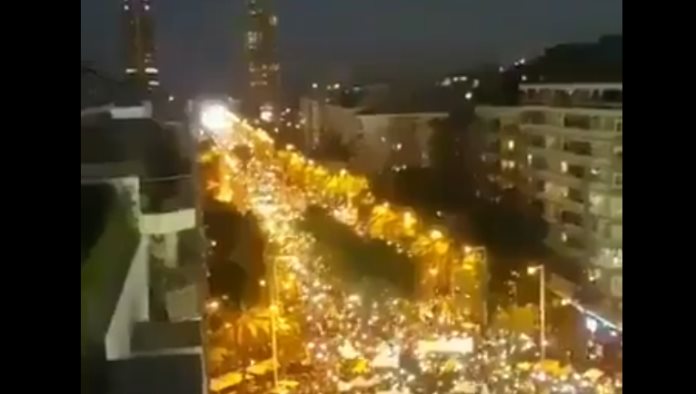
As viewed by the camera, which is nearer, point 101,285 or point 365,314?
point 101,285

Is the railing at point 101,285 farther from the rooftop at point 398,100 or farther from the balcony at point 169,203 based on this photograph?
the rooftop at point 398,100

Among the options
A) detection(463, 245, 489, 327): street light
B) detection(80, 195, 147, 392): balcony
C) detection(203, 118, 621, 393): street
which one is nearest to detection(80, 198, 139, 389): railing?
detection(80, 195, 147, 392): balcony

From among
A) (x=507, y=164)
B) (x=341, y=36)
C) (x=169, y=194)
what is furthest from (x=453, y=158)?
(x=169, y=194)

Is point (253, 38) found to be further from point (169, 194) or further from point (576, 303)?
point (576, 303)

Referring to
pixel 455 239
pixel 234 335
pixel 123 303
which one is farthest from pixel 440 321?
pixel 123 303
